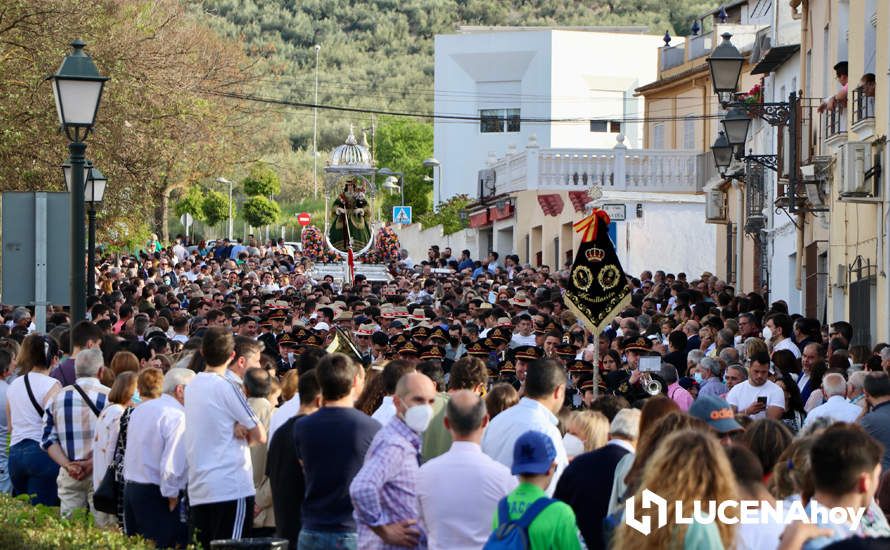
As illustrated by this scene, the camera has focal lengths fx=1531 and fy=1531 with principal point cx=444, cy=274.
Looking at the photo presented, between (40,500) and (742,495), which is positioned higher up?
(742,495)

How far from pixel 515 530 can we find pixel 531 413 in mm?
1981

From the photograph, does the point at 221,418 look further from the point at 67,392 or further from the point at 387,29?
the point at 387,29

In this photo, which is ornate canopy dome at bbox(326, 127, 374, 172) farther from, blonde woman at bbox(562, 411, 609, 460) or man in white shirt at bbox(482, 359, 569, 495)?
man in white shirt at bbox(482, 359, 569, 495)

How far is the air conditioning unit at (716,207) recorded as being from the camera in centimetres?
3161

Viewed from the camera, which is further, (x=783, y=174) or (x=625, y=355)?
(x=783, y=174)

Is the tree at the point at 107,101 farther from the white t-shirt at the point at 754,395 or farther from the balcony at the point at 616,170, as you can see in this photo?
the white t-shirt at the point at 754,395

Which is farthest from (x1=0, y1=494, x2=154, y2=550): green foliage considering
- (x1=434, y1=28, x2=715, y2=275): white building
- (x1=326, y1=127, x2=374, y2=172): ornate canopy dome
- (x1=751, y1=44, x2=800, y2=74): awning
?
(x1=326, y1=127, x2=374, y2=172): ornate canopy dome

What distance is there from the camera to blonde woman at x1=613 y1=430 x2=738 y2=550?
522 cm

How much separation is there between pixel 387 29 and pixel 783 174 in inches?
4188

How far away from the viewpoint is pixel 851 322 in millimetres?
18188

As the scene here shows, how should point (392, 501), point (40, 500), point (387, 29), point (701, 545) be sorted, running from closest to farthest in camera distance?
1. point (701, 545)
2. point (392, 501)
3. point (40, 500)
4. point (387, 29)

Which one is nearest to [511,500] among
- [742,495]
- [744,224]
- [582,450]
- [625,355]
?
[742,495]

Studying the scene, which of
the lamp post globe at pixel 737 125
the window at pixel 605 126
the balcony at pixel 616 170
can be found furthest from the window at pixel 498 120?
the lamp post globe at pixel 737 125

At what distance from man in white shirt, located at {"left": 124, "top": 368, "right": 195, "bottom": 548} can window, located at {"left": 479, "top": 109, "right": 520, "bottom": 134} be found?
53.3m
